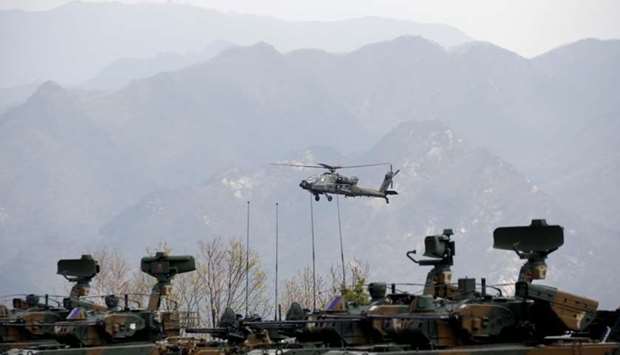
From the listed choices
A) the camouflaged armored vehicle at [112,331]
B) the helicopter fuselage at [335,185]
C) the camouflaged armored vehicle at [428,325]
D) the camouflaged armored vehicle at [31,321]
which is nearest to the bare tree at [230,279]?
the helicopter fuselage at [335,185]

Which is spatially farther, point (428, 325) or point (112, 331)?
point (112, 331)

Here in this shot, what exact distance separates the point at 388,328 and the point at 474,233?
5205 inches

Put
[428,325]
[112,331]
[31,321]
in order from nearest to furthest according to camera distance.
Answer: [428,325], [112,331], [31,321]

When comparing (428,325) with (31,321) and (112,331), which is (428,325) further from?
(31,321)

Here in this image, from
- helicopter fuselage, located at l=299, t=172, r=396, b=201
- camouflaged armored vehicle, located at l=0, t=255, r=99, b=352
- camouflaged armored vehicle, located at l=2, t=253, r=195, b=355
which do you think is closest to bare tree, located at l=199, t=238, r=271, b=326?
helicopter fuselage, located at l=299, t=172, r=396, b=201

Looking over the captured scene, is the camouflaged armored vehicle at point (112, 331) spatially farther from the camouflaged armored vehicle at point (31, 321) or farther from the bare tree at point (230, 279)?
the bare tree at point (230, 279)

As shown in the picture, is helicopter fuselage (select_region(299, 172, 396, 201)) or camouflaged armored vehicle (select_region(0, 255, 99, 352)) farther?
helicopter fuselage (select_region(299, 172, 396, 201))

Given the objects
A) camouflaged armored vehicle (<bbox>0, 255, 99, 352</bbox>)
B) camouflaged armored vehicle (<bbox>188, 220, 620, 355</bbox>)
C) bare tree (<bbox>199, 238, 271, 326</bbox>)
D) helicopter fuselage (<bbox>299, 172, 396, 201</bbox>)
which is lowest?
camouflaged armored vehicle (<bbox>188, 220, 620, 355</bbox>)

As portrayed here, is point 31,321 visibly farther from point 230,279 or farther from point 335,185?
point 230,279

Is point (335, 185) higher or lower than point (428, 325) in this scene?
higher

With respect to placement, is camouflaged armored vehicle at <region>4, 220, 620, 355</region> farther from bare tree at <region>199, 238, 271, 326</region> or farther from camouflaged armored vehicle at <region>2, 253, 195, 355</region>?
bare tree at <region>199, 238, 271, 326</region>

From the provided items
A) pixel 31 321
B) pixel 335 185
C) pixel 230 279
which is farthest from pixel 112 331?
pixel 230 279

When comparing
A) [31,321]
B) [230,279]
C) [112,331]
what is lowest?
[112,331]

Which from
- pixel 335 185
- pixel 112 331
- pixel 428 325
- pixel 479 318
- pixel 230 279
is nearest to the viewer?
pixel 479 318
